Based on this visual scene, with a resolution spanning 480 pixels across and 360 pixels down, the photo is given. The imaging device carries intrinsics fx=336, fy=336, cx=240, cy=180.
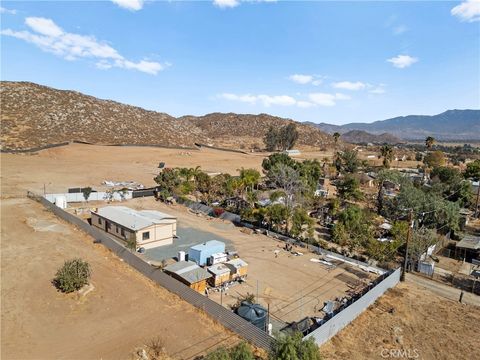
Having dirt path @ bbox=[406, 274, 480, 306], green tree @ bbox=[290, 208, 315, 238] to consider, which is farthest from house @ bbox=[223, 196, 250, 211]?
dirt path @ bbox=[406, 274, 480, 306]

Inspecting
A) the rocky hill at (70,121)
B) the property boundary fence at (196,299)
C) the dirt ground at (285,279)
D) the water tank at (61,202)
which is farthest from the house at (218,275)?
the rocky hill at (70,121)

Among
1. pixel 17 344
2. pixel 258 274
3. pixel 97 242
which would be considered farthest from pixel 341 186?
pixel 17 344

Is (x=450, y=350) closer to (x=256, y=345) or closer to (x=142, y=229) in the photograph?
(x=256, y=345)

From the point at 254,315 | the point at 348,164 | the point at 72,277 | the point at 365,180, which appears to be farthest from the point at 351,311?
the point at 348,164

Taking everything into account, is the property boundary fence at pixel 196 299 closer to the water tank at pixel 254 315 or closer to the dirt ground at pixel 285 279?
the water tank at pixel 254 315

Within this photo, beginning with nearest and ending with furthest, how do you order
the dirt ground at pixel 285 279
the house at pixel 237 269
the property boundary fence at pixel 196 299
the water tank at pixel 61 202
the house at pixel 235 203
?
the property boundary fence at pixel 196 299, the dirt ground at pixel 285 279, the house at pixel 237 269, the water tank at pixel 61 202, the house at pixel 235 203

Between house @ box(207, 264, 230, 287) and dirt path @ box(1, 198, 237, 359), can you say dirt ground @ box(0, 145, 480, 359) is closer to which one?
dirt path @ box(1, 198, 237, 359)

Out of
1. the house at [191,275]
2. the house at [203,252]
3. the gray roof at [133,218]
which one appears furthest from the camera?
the gray roof at [133,218]
